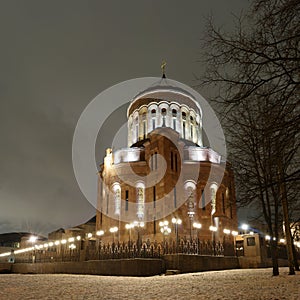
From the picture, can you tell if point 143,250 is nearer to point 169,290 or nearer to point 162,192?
point 169,290

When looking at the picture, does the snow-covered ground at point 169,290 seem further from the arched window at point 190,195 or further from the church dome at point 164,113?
the church dome at point 164,113

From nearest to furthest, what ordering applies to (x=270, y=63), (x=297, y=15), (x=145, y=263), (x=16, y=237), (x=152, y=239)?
(x=297, y=15) < (x=270, y=63) < (x=145, y=263) < (x=152, y=239) < (x=16, y=237)

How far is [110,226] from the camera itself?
40.3 m

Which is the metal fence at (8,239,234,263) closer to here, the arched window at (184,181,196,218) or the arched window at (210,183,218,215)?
the arched window at (184,181,196,218)

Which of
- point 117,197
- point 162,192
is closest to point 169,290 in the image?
point 162,192

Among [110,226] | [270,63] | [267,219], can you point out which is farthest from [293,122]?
[110,226]

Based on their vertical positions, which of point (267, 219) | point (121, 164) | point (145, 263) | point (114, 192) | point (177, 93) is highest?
point (177, 93)

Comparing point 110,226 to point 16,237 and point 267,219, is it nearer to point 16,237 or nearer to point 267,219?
point 267,219

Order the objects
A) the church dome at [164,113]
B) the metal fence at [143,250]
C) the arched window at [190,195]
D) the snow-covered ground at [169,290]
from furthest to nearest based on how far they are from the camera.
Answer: the church dome at [164,113], the arched window at [190,195], the metal fence at [143,250], the snow-covered ground at [169,290]

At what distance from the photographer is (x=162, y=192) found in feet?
121

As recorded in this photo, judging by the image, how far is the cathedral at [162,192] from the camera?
3594cm

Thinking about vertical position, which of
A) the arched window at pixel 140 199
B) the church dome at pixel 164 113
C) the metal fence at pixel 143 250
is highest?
the church dome at pixel 164 113

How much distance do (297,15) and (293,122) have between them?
68.9 inches

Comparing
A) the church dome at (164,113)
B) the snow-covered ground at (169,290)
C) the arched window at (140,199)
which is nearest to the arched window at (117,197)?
the arched window at (140,199)
